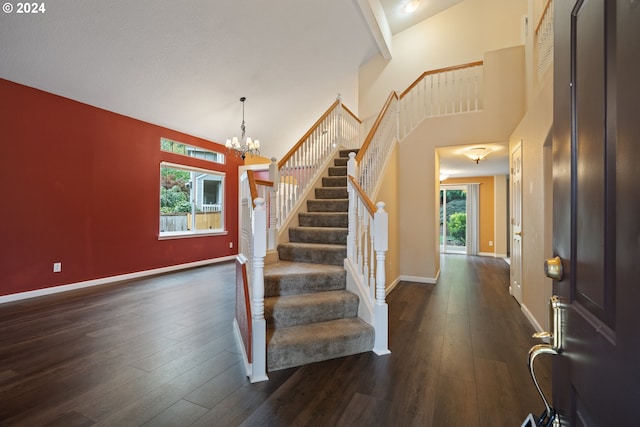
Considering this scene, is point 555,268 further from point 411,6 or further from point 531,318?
point 411,6

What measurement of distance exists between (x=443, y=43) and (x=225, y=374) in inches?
283

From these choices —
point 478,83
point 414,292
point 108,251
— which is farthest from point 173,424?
point 478,83

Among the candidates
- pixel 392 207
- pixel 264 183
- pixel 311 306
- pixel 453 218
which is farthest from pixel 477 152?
pixel 453 218

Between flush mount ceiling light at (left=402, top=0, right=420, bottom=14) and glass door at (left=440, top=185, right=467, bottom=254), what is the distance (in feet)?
16.7

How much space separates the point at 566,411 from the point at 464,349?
6.91 ft

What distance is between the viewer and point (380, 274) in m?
2.47

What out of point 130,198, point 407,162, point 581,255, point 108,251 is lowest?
point 108,251

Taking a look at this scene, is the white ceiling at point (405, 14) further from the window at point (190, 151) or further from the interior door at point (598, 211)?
the interior door at point (598, 211)

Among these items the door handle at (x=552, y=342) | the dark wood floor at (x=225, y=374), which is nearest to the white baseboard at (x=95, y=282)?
the dark wood floor at (x=225, y=374)

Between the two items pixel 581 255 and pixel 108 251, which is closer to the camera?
pixel 581 255

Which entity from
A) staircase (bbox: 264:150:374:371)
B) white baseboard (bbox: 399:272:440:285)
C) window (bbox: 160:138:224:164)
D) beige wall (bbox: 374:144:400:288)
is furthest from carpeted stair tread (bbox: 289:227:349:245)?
window (bbox: 160:138:224:164)

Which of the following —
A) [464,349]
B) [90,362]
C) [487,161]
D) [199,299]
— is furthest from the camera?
[487,161]

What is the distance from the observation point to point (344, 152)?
5.32 m

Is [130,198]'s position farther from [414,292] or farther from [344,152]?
[414,292]
